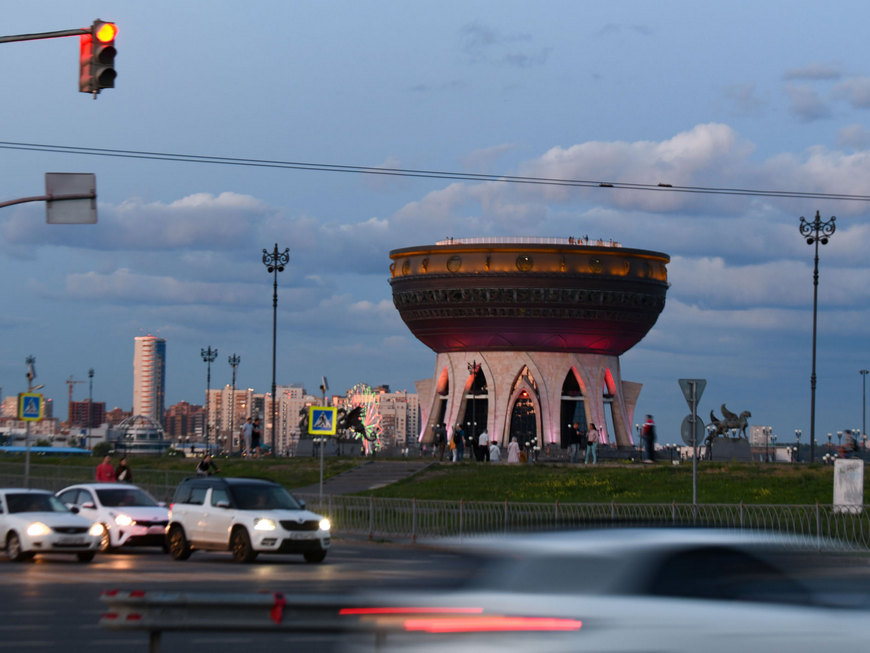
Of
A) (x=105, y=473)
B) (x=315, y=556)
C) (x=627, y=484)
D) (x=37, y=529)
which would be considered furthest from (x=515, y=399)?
(x=37, y=529)

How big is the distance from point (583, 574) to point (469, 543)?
135 cm

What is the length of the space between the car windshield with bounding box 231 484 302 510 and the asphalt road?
3.37ft

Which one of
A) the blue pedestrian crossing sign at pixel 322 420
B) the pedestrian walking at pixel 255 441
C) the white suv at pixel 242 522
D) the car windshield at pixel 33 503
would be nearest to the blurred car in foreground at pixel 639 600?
the white suv at pixel 242 522

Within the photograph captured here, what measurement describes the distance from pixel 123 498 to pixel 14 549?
3.13m

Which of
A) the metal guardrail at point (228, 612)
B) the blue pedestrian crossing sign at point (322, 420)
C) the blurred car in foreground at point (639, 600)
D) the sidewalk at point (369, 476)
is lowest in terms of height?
the sidewalk at point (369, 476)

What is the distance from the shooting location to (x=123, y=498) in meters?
26.5

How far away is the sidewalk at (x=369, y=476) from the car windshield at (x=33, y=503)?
801 inches

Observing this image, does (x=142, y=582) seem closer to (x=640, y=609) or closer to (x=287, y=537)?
(x=287, y=537)

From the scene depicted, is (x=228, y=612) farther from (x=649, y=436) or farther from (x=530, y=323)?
(x=530, y=323)

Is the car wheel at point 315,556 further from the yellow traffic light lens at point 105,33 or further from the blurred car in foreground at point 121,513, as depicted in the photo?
the yellow traffic light lens at point 105,33

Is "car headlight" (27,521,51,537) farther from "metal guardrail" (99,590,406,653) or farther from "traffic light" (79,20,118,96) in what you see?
"metal guardrail" (99,590,406,653)

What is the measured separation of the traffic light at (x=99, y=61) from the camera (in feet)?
57.8

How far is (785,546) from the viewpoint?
8672mm

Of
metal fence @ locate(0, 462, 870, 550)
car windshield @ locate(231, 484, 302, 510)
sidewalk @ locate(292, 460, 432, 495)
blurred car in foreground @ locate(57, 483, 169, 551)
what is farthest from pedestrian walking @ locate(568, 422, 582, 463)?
car windshield @ locate(231, 484, 302, 510)
